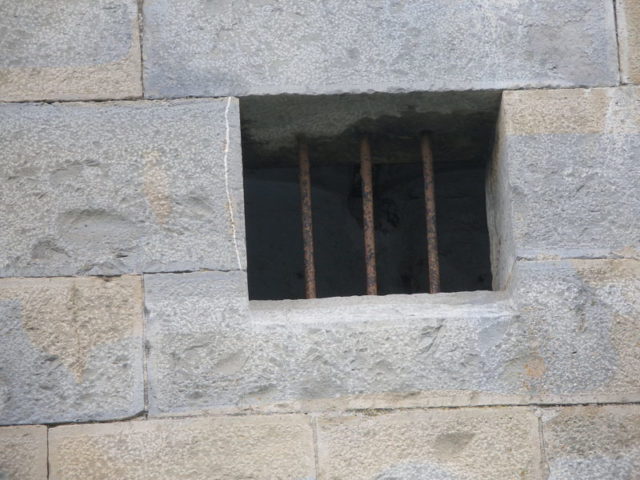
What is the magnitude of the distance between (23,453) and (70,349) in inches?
9.8

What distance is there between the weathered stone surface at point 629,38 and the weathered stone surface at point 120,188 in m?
0.94

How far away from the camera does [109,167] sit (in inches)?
123

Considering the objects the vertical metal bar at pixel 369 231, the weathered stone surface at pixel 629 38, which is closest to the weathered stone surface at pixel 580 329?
the vertical metal bar at pixel 369 231

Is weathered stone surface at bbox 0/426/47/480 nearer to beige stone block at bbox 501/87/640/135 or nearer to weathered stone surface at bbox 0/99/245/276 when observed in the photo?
weathered stone surface at bbox 0/99/245/276

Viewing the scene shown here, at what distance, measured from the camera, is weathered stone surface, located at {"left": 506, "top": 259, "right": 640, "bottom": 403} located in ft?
9.94

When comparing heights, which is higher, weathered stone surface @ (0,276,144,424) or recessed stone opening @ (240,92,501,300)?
recessed stone opening @ (240,92,501,300)

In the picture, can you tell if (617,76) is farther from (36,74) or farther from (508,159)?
(36,74)

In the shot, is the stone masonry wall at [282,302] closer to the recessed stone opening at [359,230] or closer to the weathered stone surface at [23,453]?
the weathered stone surface at [23,453]

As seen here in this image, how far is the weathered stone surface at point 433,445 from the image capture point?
2.97m

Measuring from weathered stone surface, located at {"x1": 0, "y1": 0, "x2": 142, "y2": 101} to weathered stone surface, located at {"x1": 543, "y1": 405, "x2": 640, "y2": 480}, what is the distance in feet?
4.10

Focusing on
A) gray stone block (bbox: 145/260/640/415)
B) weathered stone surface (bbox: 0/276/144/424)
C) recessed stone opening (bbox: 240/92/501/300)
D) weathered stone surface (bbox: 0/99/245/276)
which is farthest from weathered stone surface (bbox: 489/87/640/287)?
weathered stone surface (bbox: 0/276/144/424)

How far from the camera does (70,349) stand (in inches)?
118

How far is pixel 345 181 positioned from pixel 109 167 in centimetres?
141

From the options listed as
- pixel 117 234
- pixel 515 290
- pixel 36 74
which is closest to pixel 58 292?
pixel 117 234
